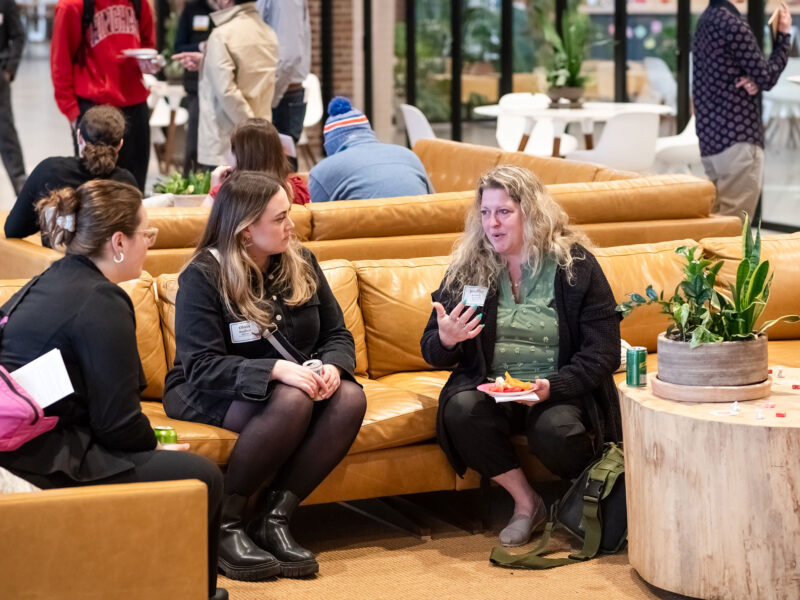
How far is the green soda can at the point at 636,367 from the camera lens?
3682mm

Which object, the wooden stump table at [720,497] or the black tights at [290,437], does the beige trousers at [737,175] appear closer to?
the wooden stump table at [720,497]

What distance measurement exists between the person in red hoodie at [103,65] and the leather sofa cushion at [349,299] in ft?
9.48

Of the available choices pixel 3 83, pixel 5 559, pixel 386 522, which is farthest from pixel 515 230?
pixel 3 83

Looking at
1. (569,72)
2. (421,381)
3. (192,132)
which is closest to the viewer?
(421,381)

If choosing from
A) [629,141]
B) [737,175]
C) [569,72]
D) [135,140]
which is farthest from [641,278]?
[569,72]

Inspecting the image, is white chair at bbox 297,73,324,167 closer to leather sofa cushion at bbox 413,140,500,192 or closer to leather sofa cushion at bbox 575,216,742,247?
leather sofa cushion at bbox 413,140,500,192

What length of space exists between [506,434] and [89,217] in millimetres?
1548

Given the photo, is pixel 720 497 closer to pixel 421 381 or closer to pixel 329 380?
pixel 329 380

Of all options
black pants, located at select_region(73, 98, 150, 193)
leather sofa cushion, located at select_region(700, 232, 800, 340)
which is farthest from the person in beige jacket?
leather sofa cushion, located at select_region(700, 232, 800, 340)

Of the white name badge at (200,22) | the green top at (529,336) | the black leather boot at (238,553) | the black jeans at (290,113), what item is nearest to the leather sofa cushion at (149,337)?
the black leather boot at (238,553)

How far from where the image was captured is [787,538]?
10.8 ft

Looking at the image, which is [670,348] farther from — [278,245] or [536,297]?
[278,245]

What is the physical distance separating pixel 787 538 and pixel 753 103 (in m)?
4.40

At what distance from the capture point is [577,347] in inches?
159
